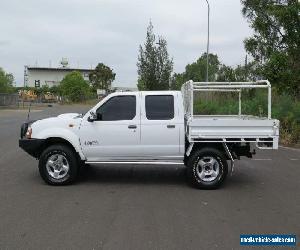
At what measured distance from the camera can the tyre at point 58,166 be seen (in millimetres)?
9398

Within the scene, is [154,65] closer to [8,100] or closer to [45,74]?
[8,100]

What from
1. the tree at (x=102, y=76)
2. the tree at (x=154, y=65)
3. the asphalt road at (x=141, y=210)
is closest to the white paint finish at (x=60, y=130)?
the asphalt road at (x=141, y=210)

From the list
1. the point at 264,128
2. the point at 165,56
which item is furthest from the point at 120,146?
the point at 165,56

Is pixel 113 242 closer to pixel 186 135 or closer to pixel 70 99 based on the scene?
pixel 186 135

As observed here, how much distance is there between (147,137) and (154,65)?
87.2 feet

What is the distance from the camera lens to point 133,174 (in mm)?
10641

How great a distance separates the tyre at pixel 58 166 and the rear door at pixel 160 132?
139cm

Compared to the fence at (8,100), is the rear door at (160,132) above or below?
below

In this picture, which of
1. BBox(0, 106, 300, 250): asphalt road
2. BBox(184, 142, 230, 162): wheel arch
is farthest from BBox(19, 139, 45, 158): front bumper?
BBox(184, 142, 230, 162): wheel arch

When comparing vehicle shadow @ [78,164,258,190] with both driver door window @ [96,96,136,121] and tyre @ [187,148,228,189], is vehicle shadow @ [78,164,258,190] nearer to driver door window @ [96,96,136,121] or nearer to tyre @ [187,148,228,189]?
tyre @ [187,148,228,189]

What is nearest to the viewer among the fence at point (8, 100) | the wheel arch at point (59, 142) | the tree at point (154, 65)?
the wheel arch at point (59, 142)

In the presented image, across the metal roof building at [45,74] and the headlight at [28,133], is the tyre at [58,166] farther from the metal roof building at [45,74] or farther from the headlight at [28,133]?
the metal roof building at [45,74]

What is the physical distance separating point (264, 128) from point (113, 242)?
4.39 meters

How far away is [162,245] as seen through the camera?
18.9 feet
